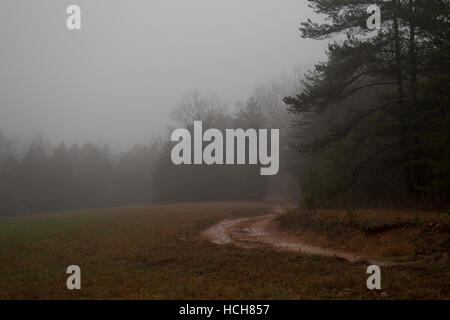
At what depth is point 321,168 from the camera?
19469mm

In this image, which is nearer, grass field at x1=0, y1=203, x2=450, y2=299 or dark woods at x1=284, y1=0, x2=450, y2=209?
grass field at x1=0, y1=203, x2=450, y2=299

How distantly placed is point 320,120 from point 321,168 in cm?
1424

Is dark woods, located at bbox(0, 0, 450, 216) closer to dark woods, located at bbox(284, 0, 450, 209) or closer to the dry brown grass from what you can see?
dark woods, located at bbox(284, 0, 450, 209)

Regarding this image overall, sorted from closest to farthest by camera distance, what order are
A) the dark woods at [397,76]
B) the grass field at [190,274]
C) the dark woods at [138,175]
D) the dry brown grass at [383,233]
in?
1. the grass field at [190,274]
2. the dry brown grass at [383,233]
3. the dark woods at [397,76]
4. the dark woods at [138,175]

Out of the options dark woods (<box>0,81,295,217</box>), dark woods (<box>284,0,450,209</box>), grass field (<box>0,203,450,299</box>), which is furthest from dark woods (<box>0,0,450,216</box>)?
dark woods (<box>0,81,295,217</box>)

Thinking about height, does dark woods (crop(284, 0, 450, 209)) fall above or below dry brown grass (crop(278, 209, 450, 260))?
above

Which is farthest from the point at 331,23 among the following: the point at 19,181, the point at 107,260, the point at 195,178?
the point at 19,181

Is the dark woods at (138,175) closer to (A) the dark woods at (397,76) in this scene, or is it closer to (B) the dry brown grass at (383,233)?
(A) the dark woods at (397,76)

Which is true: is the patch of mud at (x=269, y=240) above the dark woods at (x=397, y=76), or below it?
below

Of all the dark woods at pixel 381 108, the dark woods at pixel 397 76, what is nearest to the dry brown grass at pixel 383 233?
the dark woods at pixel 381 108
